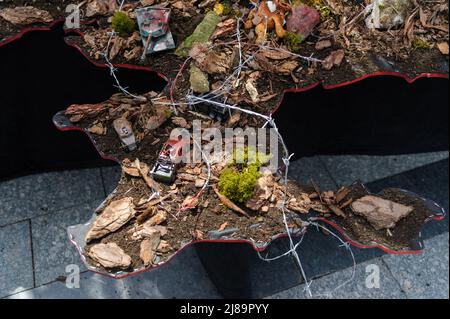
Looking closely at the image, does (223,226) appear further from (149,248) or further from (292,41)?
(292,41)

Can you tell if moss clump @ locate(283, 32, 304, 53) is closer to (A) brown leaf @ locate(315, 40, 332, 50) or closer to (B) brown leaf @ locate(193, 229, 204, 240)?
(A) brown leaf @ locate(315, 40, 332, 50)

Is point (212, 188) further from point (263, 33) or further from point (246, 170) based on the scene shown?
point (263, 33)

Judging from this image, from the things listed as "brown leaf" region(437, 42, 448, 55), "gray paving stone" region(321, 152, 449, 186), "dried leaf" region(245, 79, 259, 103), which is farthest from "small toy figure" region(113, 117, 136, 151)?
"brown leaf" region(437, 42, 448, 55)

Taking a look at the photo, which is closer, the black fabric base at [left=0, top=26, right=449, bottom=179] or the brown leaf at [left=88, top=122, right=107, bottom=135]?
the brown leaf at [left=88, top=122, right=107, bottom=135]

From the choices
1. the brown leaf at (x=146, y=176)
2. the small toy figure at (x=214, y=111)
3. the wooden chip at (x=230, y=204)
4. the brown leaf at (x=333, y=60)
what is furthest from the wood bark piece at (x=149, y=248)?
the brown leaf at (x=333, y=60)
